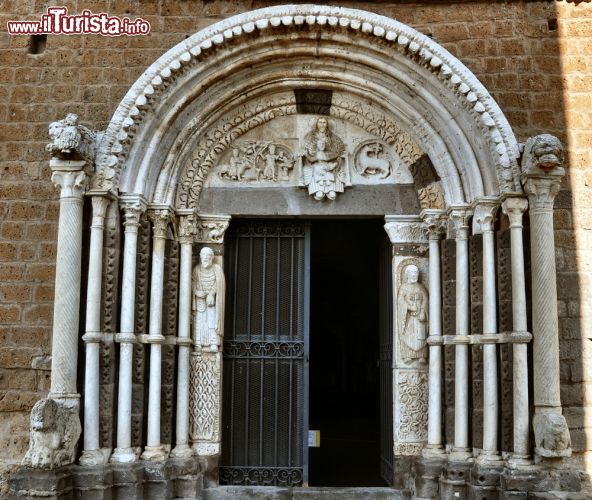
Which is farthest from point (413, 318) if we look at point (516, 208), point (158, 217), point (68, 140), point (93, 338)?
point (68, 140)

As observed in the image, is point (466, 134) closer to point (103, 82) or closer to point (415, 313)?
point (415, 313)

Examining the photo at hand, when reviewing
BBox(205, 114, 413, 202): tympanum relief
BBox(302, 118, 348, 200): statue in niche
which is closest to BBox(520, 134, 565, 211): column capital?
BBox(205, 114, 413, 202): tympanum relief

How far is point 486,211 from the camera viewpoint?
5887 millimetres

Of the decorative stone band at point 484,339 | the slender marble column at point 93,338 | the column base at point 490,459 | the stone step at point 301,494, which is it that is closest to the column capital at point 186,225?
the slender marble column at point 93,338

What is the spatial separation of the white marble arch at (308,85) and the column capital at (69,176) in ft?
0.63

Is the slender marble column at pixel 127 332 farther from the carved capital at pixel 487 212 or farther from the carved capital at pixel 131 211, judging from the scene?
the carved capital at pixel 487 212

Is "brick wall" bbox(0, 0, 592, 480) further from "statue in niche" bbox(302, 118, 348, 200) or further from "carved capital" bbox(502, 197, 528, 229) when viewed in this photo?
"statue in niche" bbox(302, 118, 348, 200)

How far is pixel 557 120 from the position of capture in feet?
20.3

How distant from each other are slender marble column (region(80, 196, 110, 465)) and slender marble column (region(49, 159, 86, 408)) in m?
0.10

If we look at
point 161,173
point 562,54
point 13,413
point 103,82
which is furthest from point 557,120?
point 13,413

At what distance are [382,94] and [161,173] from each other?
7.22ft

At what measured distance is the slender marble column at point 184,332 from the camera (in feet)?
19.9

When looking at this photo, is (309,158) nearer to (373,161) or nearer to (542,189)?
(373,161)

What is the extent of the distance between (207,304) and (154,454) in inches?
55.1
